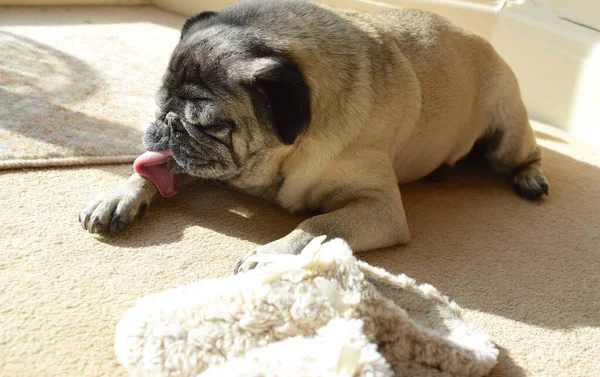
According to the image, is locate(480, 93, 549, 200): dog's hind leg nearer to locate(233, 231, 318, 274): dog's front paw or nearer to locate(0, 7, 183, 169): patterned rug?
locate(233, 231, 318, 274): dog's front paw

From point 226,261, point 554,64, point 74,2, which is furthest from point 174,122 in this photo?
point 74,2

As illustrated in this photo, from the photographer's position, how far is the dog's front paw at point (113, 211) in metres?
1.86

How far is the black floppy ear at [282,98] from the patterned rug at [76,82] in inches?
29.5

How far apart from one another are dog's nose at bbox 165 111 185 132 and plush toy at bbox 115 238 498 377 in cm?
65

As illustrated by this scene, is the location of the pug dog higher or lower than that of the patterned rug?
higher

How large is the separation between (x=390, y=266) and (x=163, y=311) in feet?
2.77

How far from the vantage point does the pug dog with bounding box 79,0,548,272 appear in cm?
182

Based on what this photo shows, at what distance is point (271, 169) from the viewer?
2.03m

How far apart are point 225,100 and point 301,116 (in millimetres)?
216

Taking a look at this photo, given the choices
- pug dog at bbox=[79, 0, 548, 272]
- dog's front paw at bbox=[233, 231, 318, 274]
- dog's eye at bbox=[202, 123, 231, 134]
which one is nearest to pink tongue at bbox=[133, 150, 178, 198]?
pug dog at bbox=[79, 0, 548, 272]

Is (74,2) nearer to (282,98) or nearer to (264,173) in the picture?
(264,173)

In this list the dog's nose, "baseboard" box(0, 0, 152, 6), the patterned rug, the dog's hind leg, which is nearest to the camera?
the dog's nose

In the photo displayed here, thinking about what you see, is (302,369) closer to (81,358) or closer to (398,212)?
(81,358)

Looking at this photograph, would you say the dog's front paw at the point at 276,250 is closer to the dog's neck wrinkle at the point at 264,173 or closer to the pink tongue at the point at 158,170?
the dog's neck wrinkle at the point at 264,173
